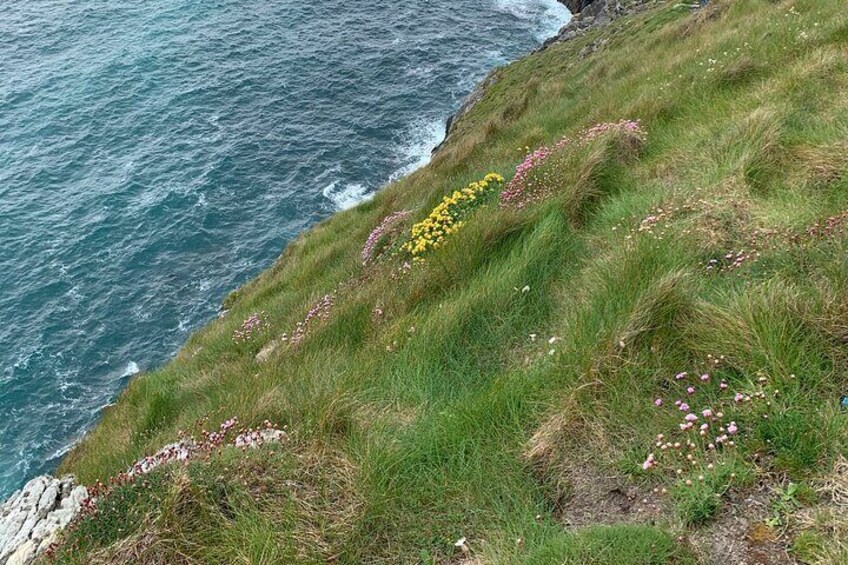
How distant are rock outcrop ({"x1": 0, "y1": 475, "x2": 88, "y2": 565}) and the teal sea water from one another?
1813 cm

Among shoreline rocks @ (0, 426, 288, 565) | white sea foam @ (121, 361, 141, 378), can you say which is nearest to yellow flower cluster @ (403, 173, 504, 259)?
shoreline rocks @ (0, 426, 288, 565)

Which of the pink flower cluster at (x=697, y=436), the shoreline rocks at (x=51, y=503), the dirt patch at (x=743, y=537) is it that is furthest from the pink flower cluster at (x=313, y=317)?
the dirt patch at (x=743, y=537)

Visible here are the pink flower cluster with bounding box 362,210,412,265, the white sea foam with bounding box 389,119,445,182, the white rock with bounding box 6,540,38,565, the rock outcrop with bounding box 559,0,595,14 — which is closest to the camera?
the white rock with bounding box 6,540,38,565

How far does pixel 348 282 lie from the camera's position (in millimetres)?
13078

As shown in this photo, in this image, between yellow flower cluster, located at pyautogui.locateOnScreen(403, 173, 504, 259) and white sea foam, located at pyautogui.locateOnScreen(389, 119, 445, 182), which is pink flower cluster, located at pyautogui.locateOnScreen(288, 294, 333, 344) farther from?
white sea foam, located at pyautogui.locateOnScreen(389, 119, 445, 182)

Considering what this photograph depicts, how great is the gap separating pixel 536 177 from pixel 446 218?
1703 millimetres

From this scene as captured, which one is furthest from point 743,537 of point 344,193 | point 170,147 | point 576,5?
point 576,5

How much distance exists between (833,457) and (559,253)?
4.36 m

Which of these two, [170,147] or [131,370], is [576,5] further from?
[131,370]

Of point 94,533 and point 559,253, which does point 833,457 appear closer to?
point 559,253

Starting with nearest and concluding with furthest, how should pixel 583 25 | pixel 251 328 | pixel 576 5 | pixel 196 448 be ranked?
pixel 196 448 < pixel 251 328 < pixel 583 25 < pixel 576 5

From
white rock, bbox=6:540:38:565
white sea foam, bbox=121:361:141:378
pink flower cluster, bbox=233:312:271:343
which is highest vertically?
white rock, bbox=6:540:38:565

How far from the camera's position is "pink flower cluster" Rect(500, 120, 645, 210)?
10445 millimetres

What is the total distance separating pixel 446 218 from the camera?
1088 centimetres
